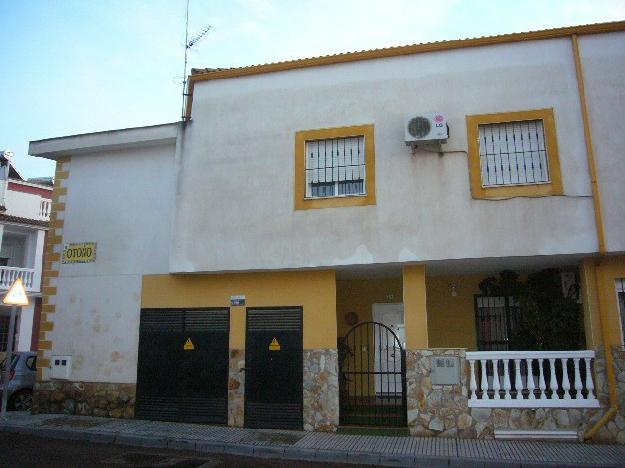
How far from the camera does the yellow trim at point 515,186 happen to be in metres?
9.20

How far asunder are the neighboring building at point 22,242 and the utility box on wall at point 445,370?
19.3 meters

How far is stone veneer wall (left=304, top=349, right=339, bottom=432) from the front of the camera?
969 cm

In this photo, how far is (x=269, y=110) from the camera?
1073 centimetres

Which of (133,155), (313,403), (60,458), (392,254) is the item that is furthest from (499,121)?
(60,458)

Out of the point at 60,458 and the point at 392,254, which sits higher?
the point at 392,254

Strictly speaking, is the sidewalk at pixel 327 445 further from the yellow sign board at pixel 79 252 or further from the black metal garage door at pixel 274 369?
the yellow sign board at pixel 79 252

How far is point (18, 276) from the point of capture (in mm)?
A: 22375

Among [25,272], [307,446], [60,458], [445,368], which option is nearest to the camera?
[60,458]

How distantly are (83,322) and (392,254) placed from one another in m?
6.89

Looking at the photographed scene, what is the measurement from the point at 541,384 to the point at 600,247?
2501 millimetres

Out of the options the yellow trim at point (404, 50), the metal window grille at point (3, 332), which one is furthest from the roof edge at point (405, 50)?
the metal window grille at point (3, 332)

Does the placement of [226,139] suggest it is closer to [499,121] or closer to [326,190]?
[326,190]

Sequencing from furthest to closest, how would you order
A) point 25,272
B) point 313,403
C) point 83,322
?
point 25,272, point 83,322, point 313,403

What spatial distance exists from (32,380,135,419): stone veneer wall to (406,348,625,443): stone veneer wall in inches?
227
